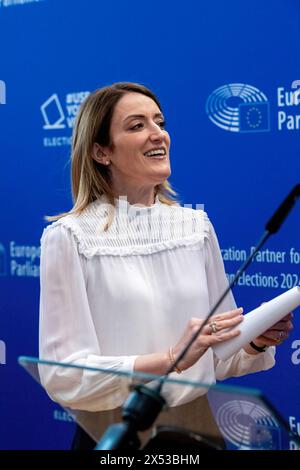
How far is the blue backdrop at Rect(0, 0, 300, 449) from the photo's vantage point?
2.84 metres

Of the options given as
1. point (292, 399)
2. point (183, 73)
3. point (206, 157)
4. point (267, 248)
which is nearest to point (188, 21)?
point (183, 73)

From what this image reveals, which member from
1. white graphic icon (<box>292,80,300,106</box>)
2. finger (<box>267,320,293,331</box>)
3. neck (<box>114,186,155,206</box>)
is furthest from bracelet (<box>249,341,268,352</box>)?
white graphic icon (<box>292,80,300,106</box>)

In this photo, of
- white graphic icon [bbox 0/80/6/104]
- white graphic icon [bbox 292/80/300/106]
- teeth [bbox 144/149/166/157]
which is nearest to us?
teeth [bbox 144/149/166/157]

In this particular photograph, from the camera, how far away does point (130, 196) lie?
2.07 metres

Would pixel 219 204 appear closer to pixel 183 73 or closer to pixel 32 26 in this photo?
pixel 183 73

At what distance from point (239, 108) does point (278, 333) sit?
1.31 metres

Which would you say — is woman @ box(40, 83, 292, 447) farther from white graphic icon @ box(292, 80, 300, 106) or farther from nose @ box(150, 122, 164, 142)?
white graphic icon @ box(292, 80, 300, 106)

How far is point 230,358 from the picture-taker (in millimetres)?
1997

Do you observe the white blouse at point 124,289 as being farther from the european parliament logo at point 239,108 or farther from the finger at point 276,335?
the european parliament logo at point 239,108

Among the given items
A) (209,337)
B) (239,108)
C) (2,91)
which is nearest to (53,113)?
(2,91)

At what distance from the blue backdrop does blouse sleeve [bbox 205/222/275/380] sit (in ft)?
2.71

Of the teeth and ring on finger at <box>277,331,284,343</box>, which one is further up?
the teeth

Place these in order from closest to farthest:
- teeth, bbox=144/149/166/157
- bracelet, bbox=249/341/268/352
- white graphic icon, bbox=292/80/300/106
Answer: bracelet, bbox=249/341/268/352, teeth, bbox=144/149/166/157, white graphic icon, bbox=292/80/300/106

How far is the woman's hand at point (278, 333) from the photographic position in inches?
71.0
